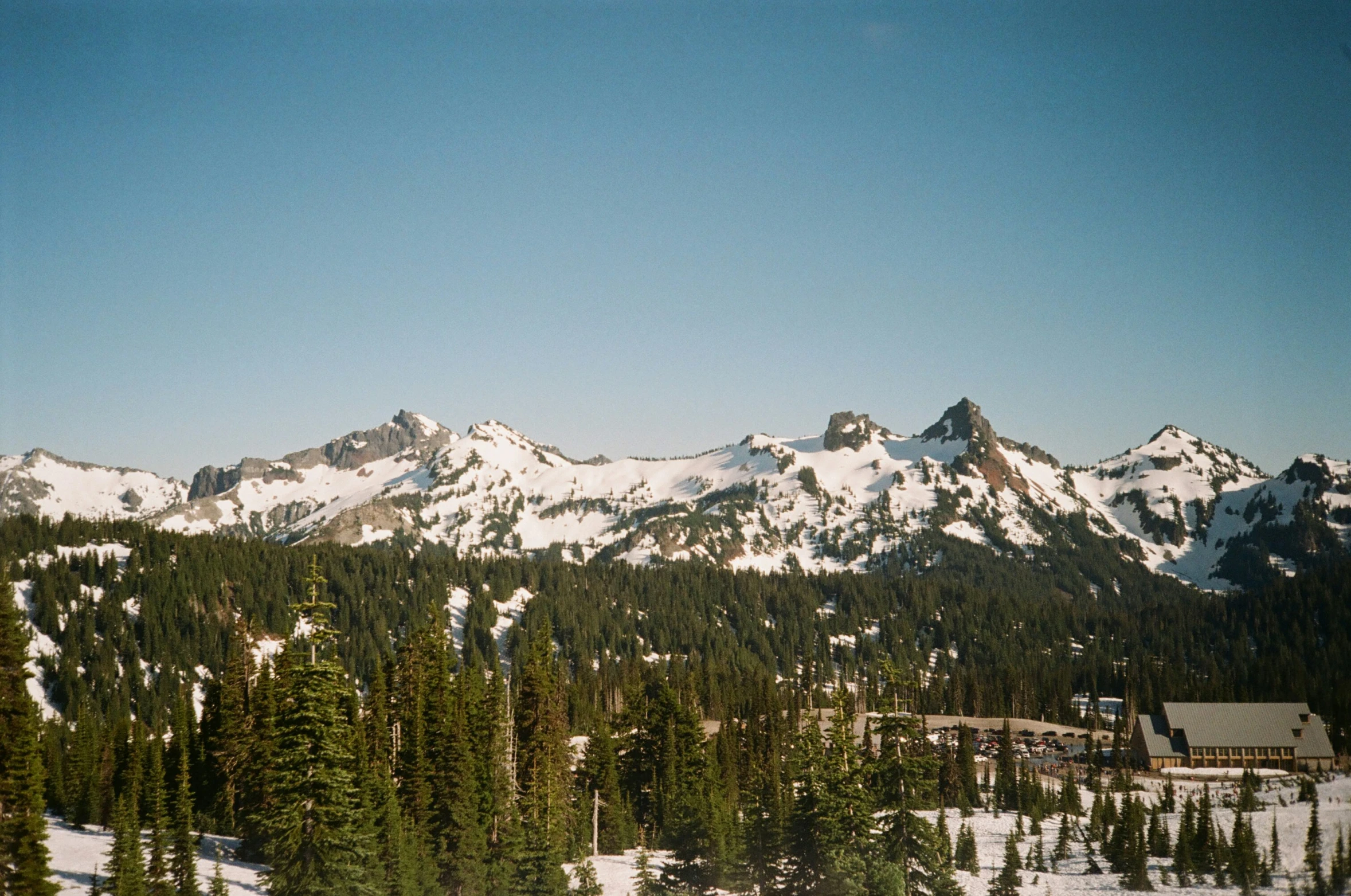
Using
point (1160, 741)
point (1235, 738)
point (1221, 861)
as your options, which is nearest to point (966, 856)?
point (1221, 861)

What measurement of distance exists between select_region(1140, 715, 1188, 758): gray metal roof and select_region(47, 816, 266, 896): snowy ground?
119m

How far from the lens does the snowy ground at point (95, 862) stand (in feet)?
172

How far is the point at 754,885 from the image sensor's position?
61.1 meters

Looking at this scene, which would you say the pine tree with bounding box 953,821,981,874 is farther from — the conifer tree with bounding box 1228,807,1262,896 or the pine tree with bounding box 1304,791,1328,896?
the pine tree with bounding box 1304,791,1328,896

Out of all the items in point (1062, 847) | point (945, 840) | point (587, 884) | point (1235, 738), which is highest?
point (587, 884)

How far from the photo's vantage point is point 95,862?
5650 cm

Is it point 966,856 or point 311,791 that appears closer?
point 311,791

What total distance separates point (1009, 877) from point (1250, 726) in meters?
92.1

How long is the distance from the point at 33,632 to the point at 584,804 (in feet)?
407

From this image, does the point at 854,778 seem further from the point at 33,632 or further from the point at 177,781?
the point at 33,632

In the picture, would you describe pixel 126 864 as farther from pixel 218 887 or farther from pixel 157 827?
pixel 218 887

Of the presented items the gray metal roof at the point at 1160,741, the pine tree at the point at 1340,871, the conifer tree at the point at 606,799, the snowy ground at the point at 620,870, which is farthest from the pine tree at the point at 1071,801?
the pine tree at the point at 1340,871

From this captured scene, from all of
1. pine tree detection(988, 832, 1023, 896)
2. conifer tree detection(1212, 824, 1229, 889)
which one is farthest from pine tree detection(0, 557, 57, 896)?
conifer tree detection(1212, 824, 1229, 889)

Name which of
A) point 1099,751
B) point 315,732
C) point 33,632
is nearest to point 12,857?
point 315,732
